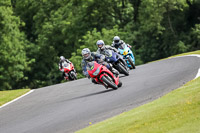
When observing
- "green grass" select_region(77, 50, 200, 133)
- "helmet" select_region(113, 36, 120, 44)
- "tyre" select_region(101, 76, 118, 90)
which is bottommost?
"tyre" select_region(101, 76, 118, 90)

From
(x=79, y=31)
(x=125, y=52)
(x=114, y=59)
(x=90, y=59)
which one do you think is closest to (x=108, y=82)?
(x=90, y=59)

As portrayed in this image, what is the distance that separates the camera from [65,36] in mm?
58531

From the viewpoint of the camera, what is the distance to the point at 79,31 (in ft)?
188

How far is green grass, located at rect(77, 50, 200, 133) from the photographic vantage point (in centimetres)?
736

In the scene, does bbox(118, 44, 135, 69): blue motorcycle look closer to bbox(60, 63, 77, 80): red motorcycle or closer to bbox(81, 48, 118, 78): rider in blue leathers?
bbox(81, 48, 118, 78): rider in blue leathers

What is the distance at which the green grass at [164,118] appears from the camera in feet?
24.1

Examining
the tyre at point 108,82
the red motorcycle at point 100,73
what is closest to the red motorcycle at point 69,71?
the tyre at point 108,82

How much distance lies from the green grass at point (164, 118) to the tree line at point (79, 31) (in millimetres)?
39317

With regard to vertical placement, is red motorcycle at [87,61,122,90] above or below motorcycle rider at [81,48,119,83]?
below

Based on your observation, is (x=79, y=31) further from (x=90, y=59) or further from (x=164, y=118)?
(x=164, y=118)

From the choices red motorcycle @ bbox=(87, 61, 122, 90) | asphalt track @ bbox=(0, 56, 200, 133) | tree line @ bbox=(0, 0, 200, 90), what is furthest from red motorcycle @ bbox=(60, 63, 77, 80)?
tree line @ bbox=(0, 0, 200, 90)

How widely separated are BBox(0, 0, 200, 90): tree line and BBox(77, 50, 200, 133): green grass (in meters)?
39.3

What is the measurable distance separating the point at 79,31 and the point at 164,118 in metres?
49.4

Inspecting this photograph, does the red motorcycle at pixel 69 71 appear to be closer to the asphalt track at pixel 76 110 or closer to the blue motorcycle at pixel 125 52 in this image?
the blue motorcycle at pixel 125 52
